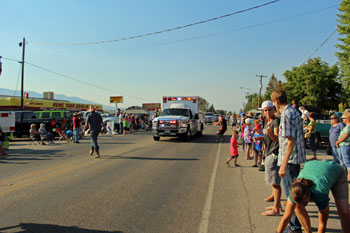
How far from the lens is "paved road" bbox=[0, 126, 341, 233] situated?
4.26 meters

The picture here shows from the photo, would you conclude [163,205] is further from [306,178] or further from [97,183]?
[306,178]

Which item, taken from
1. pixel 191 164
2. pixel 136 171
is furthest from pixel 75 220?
pixel 191 164

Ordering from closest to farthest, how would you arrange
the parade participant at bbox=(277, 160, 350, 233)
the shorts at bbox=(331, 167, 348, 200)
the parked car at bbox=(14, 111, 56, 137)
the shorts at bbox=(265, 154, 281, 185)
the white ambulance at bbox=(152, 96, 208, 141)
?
1. the parade participant at bbox=(277, 160, 350, 233)
2. the shorts at bbox=(331, 167, 348, 200)
3. the shorts at bbox=(265, 154, 281, 185)
4. the white ambulance at bbox=(152, 96, 208, 141)
5. the parked car at bbox=(14, 111, 56, 137)

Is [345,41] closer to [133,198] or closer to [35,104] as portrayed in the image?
[133,198]

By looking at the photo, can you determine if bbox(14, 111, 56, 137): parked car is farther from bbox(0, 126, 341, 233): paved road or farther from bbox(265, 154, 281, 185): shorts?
bbox(265, 154, 281, 185): shorts

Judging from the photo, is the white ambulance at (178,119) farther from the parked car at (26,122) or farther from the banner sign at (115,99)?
the banner sign at (115,99)

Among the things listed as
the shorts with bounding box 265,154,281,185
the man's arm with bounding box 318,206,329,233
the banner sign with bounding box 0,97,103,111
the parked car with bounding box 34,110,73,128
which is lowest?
the man's arm with bounding box 318,206,329,233

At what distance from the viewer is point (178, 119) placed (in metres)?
16.8

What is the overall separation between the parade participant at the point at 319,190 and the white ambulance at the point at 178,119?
1327 cm

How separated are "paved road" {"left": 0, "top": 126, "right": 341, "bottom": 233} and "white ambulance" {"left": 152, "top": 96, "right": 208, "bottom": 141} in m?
7.28

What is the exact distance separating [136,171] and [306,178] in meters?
5.58

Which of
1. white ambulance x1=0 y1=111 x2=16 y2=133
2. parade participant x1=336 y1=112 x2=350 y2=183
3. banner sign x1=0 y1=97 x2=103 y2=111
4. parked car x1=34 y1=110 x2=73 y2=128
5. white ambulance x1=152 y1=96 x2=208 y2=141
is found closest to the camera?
parade participant x1=336 y1=112 x2=350 y2=183

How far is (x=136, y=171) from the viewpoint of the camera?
820 centimetres

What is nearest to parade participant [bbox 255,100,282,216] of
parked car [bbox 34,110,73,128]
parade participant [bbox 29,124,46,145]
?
parade participant [bbox 29,124,46,145]
